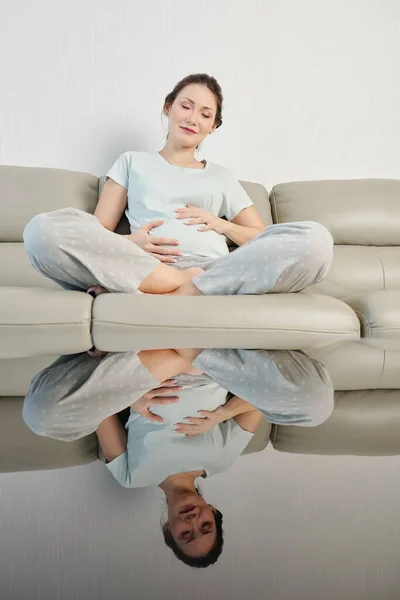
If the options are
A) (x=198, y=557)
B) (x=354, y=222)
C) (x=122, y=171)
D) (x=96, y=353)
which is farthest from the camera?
(x=354, y=222)

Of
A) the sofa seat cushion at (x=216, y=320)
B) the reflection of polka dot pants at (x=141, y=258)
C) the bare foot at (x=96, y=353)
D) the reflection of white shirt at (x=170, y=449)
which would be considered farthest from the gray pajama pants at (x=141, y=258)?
the reflection of white shirt at (x=170, y=449)

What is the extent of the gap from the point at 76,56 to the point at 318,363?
2034 millimetres

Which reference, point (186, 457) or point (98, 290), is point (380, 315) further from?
point (186, 457)

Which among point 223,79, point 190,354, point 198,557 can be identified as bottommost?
point 190,354

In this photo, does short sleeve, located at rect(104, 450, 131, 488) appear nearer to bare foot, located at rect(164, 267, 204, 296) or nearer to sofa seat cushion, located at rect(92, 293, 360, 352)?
sofa seat cushion, located at rect(92, 293, 360, 352)

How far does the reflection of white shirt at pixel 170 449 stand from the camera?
13.2 inches

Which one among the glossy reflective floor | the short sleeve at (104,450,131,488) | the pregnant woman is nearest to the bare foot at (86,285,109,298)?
the pregnant woman

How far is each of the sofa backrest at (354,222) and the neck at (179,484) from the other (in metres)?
1.91

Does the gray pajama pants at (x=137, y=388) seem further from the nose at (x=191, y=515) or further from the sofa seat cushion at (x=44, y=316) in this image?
the sofa seat cushion at (x=44, y=316)

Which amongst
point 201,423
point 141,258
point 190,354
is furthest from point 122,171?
point 201,423

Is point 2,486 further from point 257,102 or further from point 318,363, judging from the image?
point 257,102

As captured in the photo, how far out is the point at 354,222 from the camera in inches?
91.0

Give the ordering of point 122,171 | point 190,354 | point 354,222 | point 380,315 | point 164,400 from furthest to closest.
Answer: point 354,222
point 122,171
point 380,315
point 190,354
point 164,400

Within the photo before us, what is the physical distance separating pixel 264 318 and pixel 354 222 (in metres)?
0.99
